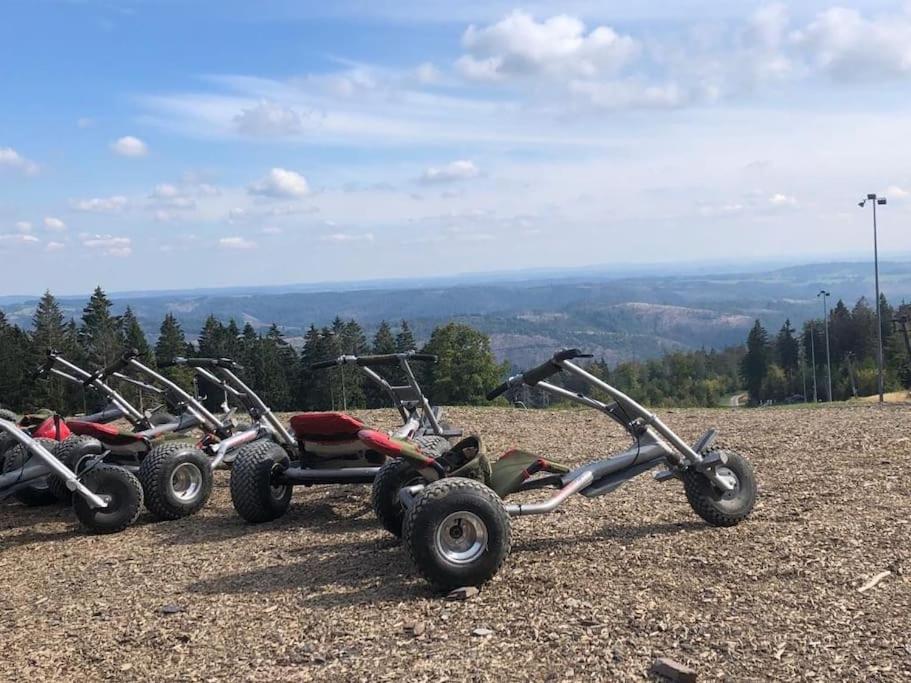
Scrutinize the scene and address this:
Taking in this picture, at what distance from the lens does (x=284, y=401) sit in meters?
52.6

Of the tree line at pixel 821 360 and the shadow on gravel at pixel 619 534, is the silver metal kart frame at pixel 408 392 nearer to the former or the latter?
the shadow on gravel at pixel 619 534

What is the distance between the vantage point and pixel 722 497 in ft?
20.6

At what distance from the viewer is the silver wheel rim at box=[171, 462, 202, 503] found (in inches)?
307

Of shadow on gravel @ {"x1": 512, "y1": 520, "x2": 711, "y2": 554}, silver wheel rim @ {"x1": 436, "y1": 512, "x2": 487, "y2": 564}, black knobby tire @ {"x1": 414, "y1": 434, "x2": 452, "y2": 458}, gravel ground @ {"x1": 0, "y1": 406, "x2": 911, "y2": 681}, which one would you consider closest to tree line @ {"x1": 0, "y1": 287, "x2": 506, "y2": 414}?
black knobby tire @ {"x1": 414, "y1": 434, "x2": 452, "y2": 458}

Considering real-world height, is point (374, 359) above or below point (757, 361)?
above

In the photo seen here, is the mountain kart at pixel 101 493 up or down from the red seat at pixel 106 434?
down

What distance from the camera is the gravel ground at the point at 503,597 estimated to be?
13.4 ft

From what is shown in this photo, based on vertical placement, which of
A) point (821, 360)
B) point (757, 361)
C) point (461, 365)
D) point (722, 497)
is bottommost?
point (757, 361)

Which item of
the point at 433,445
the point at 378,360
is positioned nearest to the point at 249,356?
the point at 378,360

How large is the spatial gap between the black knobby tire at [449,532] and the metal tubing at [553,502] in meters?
0.29

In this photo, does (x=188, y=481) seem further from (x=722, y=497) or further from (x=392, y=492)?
(x=722, y=497)

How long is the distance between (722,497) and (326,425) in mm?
3610

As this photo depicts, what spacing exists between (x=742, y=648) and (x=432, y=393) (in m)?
44.6

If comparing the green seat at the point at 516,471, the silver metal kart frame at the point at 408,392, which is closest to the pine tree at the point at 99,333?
the silver metal kart frame at the point at 408,392
